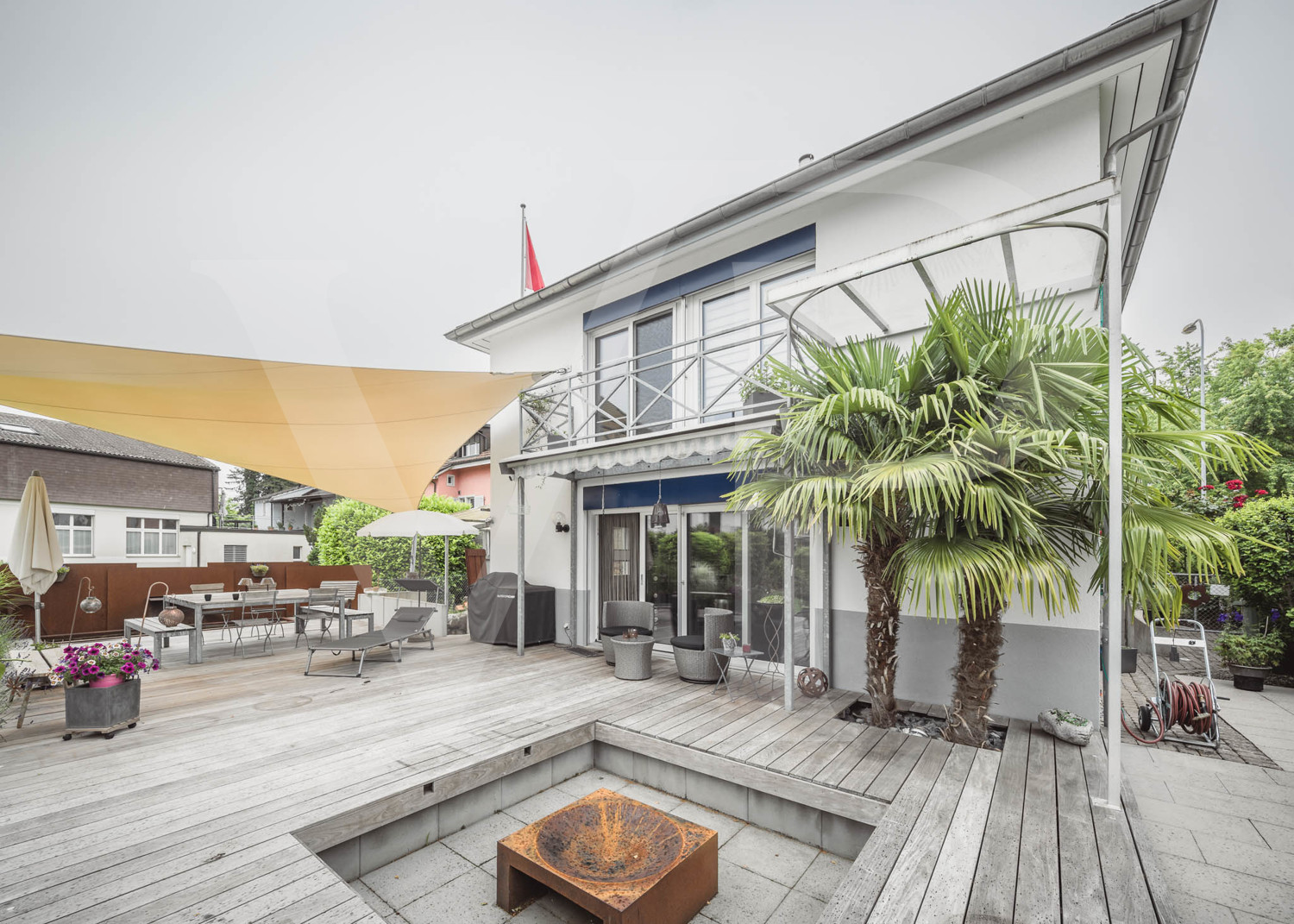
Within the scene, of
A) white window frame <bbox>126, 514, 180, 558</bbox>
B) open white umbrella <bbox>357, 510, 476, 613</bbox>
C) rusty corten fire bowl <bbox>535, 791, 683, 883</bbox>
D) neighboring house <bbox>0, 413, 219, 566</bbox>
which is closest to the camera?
rusty corten fire bowl <bbox>535, 791, 683, 883</bbox>

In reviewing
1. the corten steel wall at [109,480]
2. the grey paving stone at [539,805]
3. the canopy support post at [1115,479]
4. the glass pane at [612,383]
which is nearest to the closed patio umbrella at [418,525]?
the glass pane at [612,383]

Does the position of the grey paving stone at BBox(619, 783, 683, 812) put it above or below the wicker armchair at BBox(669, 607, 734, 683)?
below

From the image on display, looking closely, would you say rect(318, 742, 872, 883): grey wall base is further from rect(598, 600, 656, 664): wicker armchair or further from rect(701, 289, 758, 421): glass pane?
rect(701, 289, 758, 421): glass pane

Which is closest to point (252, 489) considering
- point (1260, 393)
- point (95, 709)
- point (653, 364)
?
point (95, 709)

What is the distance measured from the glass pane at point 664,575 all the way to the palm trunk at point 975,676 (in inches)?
155

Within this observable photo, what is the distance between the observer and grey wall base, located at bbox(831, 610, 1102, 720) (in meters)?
4.67

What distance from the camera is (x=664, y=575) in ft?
26.0

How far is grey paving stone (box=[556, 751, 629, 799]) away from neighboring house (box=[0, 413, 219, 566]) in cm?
2165

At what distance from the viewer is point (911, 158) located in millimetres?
5531

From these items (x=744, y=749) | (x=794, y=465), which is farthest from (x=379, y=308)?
(x=744, y=749)

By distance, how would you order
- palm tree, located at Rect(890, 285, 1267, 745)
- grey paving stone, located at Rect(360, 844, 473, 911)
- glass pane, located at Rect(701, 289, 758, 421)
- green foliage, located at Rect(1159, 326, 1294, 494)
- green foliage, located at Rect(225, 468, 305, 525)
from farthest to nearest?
green foliage, located at Rect(225, 468, 305, 525) → green foliage, located at Rect(1159, 326, 1294, 494) → glass pane, located at Rect(701, 289, 758, 421) → palm tree, located at Rect(890, 285, 1267, 745) → grey paving stone, located at Rect(360, 844, 473, 911)

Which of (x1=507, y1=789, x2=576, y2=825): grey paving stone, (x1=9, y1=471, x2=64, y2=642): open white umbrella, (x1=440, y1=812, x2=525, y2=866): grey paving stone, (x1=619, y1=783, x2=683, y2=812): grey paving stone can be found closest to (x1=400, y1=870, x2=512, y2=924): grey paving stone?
(x1=440, y1=812, x2=525, y2=866): grey paving stone

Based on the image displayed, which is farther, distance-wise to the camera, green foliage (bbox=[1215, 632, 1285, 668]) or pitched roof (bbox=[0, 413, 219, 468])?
pitched roof (bbox=[0, 413, 219, 468])

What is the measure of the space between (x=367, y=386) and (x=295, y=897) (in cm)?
540
